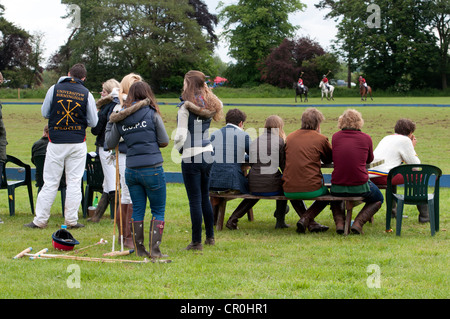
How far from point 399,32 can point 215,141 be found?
49.6 metres

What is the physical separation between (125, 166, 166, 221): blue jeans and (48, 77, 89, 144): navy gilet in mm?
1760

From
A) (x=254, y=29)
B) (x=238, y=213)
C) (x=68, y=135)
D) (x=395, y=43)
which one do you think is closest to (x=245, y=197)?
(x=238, y=213)

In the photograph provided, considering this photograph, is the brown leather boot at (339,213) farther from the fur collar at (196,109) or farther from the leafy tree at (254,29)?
the leafy tree at (254,29)

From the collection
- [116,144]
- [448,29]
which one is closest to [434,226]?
[116,144]

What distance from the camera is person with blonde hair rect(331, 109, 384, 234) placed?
6867 mm

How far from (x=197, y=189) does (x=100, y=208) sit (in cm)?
232

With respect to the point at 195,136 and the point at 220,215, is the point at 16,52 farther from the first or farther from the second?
the point at 195,136

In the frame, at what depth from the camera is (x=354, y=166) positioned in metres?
6.85

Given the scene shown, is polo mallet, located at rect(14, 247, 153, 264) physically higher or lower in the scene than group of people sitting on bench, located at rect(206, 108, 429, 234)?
lower

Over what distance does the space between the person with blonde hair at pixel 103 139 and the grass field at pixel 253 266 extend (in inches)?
10.6

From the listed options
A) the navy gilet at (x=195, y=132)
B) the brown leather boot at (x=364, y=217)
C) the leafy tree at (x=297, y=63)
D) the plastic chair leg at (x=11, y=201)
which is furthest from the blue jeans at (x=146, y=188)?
the leafy tree at (x=297, y=63)

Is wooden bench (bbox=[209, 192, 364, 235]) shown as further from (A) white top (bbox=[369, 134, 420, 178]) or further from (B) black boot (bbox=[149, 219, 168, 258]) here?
(B) black boot (bbox=[149, 219, 168, 258])

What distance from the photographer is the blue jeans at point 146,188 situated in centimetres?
546

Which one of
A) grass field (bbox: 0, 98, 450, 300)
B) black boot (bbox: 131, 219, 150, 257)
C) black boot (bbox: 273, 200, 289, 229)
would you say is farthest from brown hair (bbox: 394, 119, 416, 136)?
black boot (bbox: 131, 219, 150, 257)
